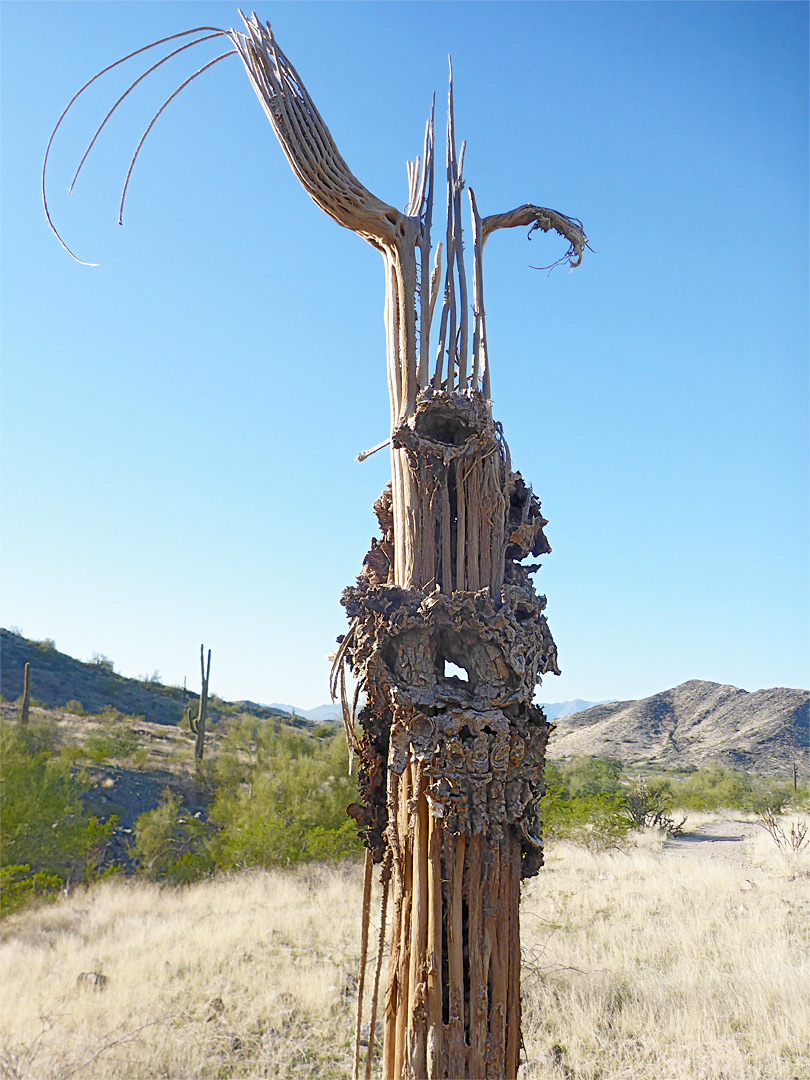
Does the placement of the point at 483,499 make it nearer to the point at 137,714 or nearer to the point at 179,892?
the point at 179,892

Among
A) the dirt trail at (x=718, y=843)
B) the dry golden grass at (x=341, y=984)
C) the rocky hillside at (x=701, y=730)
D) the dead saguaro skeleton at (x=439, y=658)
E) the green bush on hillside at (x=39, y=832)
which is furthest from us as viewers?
the rocky hillside at (x=701, y=730)

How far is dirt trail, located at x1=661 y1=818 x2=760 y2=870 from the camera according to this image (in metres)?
11.5

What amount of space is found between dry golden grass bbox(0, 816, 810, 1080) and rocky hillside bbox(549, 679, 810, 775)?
2062 centimetres

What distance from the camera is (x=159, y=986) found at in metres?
5.70

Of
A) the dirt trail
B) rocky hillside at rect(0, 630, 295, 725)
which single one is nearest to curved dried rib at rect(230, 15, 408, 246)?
the dirt trail

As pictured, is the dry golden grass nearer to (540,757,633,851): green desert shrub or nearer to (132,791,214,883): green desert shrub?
(132,791,214,883): green desert shrub

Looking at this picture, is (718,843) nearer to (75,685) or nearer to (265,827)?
(265,827)

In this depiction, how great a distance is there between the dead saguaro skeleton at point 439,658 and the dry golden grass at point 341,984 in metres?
2.96

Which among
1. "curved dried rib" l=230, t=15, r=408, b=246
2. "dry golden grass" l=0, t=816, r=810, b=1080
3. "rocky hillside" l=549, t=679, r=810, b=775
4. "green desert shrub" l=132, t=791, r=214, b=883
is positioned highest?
"curved dried rib" l=230, t=15, r=408, b=246

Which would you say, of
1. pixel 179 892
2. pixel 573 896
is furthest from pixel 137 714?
pixel 573 896

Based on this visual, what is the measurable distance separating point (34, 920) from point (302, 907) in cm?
363

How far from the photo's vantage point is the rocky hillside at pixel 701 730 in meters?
29.2

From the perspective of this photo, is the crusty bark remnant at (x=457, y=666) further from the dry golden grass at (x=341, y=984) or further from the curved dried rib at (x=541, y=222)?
the dry golden grass at (x=341, y=984)

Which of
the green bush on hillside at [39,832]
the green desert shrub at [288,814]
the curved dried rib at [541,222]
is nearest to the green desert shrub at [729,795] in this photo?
the green desert shrub at [288,814]
